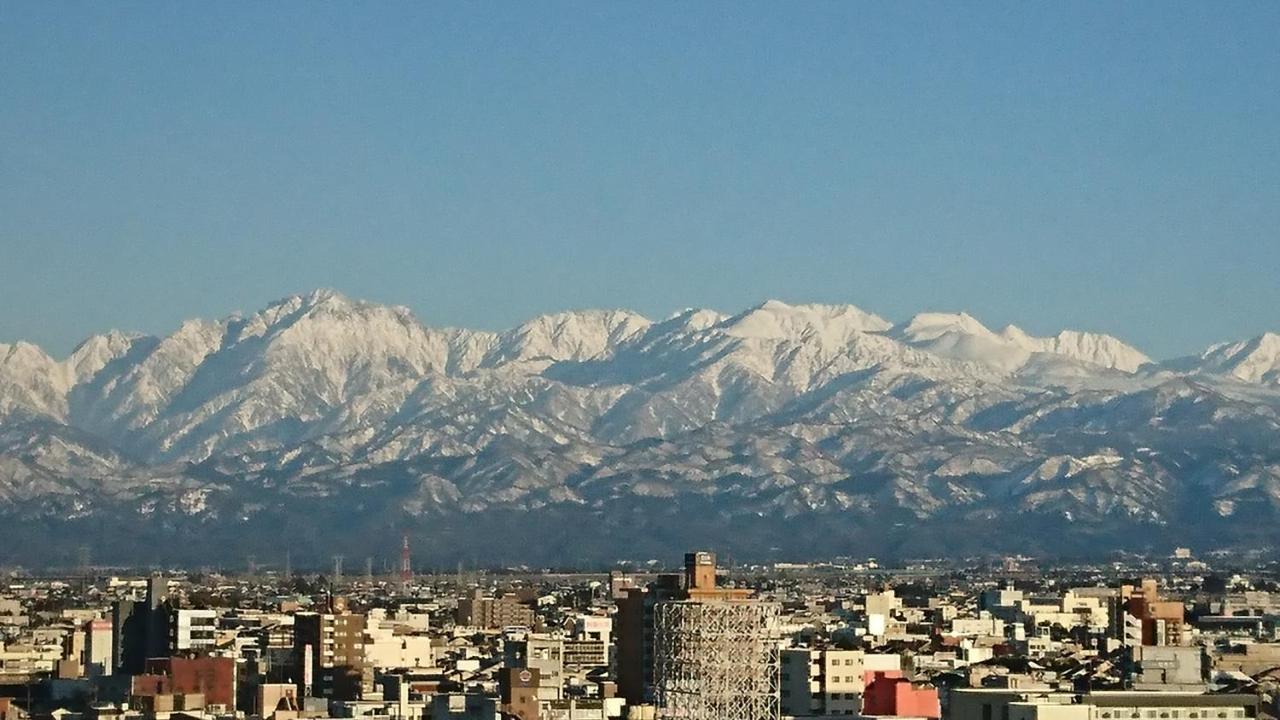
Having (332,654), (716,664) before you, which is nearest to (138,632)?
(332,654)

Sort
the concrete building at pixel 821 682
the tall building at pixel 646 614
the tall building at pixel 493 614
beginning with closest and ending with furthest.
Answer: the tall building at pixel 646 614
the concrete building at pixel 821 682
the tall building at pixel 493 614

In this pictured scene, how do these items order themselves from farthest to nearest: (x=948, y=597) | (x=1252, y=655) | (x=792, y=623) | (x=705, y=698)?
1. (x=948, y=597)
2. (x=792, y=623)
3. (x=1252, y=655)
4. (x=705, y=698)

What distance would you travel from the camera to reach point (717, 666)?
76.1 metres

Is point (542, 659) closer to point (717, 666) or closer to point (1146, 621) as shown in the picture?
point (1146, 621)

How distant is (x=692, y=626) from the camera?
77.0m

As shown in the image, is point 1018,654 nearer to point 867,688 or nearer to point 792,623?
point 792,623

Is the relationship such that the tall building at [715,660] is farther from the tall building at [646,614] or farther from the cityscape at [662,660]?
the tall building at [646,614]

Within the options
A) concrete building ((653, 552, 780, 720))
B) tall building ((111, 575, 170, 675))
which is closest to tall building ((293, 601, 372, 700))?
tall building ((111, 575, 170, 675))

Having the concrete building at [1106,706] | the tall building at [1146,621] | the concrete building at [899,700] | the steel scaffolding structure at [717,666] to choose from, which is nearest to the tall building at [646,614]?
the concrete building at [899,700]

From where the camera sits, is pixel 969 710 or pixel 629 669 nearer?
pixel 969 710

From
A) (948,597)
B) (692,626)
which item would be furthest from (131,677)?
(948,597)

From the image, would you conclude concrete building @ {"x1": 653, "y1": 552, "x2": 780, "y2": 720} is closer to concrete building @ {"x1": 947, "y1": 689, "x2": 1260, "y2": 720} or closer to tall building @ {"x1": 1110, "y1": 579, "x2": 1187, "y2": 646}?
concrete building @ {"x1": 947, "y1": 689, "x2": 1260, "y2": 720}

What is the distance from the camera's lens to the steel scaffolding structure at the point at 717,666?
248ft

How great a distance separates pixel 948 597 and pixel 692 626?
110m
